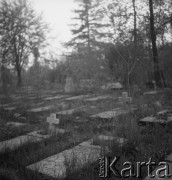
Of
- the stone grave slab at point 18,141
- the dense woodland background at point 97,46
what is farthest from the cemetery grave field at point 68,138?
the dense woodland background at point 97,46

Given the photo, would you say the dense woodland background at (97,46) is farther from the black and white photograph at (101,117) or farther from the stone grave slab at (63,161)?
the stone grave slab at (63,161)

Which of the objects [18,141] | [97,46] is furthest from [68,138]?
[97,46]

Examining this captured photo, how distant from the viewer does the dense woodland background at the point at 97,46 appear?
9.10 meters

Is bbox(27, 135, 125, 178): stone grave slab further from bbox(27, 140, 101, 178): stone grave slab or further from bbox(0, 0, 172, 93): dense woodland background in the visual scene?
bbox(0, 0, 172, 93): dense woodland background

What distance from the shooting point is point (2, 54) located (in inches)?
714

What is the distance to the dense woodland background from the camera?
29.9 feet

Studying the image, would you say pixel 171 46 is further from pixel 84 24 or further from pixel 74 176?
pixel 84 24

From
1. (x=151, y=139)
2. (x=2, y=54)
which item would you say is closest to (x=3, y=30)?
(x=2, y=54)

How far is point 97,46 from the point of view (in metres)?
27.7

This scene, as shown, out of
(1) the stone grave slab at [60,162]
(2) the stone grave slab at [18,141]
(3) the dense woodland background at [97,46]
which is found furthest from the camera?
(3) the dense woodland background at [97,46]

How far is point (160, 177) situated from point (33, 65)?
1847 cm

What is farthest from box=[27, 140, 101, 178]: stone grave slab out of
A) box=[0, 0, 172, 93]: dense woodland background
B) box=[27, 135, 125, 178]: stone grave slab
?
box=[0, 0, 172, 93]: dense woodland background

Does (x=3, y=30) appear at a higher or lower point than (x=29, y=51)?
higher

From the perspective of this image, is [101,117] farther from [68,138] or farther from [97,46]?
[97,46]
